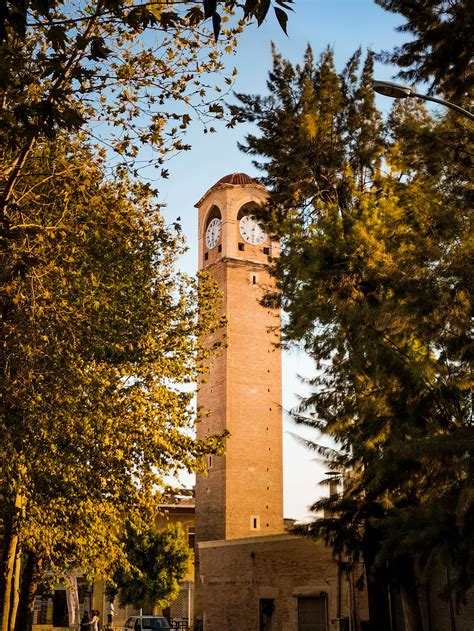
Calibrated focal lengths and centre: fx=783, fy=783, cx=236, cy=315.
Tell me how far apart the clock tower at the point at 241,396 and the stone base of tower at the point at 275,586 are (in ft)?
32.7

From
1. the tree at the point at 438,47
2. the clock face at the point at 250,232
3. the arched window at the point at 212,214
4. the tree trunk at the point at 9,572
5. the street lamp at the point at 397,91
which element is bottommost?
the tree trunk at the point at 9,572

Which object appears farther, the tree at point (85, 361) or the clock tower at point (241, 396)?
the clock tower at point (241, 396)

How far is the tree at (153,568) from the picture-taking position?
3894 cm

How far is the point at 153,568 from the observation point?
3972 cm

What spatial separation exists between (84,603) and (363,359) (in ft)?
146

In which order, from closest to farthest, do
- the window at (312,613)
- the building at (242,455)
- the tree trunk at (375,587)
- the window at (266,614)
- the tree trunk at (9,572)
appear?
1. the tree trunk at (9,572)
2. the tree trunk at (375,587)
3. the window at (312,613)
4. the window at (266,614)
5. the building at (242,455)

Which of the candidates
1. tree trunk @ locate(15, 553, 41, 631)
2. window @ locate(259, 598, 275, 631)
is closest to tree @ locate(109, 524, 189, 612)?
window @ locate(259, 598, 275, 631)

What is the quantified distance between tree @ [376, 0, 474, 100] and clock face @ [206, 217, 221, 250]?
122 feet

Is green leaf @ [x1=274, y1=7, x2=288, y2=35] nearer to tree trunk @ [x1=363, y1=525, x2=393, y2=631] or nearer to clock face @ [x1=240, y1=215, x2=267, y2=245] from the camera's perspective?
tree trunk @ [x1=363, y1=525, x2=393, y2=631]

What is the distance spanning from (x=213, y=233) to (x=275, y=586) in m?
27.5

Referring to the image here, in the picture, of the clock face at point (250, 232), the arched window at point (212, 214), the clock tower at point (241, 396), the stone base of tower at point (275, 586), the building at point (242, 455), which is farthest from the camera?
the arched window at point (212, 214)

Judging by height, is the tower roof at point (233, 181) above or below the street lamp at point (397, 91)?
above

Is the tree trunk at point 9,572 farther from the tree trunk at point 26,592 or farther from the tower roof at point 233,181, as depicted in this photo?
A: the tower roof at point 233,181

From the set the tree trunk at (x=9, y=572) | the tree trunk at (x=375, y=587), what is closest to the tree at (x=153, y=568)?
the tree trunk at (x=9, y=572)
